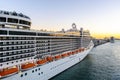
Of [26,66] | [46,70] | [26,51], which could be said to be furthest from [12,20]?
[46,70]

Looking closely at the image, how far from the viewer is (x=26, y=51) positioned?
40.2 m

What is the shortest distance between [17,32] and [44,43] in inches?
518

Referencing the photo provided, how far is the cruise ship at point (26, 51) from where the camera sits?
3319 centimetres

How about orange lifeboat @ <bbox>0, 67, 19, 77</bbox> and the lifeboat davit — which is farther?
the lifeboat davit

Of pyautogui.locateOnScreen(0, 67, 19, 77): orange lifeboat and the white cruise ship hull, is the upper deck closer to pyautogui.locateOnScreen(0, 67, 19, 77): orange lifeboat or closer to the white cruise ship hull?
pyautogui.locateOnScreen(0, 67, 19, 77): orange lifeboat

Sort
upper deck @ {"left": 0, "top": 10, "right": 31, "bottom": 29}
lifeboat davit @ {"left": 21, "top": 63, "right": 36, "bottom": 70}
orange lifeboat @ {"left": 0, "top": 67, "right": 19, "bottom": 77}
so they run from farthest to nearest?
upper deck @ {"left": 0, "top": 10, "right": 31, "bottom": 29}, lifeboat davit @ {"left": 21, "top": 63, "right": 36, "bottom": 70}, orange lifeboat @ {"left": 0, "top": 67, "right": 19, "bottom": 77}

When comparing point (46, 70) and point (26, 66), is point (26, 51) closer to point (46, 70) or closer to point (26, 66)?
point (26, 66)

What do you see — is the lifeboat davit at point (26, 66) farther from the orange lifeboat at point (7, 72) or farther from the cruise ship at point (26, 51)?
the orange lifeboat at point (7, 72)

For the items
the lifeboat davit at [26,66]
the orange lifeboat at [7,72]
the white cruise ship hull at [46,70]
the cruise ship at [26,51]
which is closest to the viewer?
the orange lifeboat at [7,72]

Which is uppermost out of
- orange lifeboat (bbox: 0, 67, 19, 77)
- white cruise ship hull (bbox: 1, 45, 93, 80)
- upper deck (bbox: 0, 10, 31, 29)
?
upper deck (bbox: 0, 10, 31, 29)

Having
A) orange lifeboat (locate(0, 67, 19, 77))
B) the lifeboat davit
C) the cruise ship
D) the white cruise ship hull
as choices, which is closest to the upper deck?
the cruise ship

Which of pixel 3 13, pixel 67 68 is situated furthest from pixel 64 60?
pixel 3 13

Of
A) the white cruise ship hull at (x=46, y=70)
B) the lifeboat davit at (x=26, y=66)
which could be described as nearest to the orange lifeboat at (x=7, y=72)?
the white cruise ship hull at (x=46, y=70)

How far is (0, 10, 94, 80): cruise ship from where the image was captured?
33188 mm
